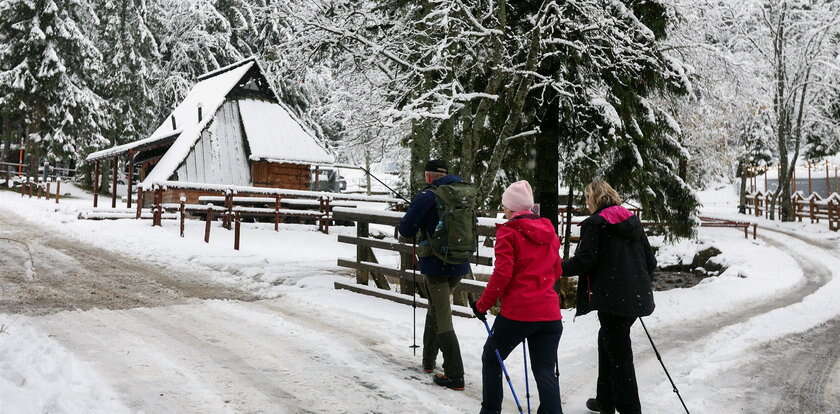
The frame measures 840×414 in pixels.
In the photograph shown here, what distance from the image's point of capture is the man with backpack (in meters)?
4.78

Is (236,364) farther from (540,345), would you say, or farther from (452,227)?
(540,345)

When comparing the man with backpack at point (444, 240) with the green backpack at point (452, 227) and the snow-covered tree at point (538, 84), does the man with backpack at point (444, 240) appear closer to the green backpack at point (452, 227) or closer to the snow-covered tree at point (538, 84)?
the green backpack at point (452, 227)

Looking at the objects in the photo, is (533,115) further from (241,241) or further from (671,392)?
(241,241)

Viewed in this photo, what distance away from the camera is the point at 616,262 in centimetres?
422

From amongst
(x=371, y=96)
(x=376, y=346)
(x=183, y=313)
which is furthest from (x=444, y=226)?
(x=371, y=96)

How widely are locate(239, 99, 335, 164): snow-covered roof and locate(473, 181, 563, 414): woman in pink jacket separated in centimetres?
2011

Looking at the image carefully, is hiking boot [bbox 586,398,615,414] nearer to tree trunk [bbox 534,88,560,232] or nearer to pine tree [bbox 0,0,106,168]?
tree trunk [bbox 534,88,560,232]

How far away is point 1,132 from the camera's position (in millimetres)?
39156

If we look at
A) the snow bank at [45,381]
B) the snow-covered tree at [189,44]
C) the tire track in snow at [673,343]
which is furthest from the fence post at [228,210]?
the snow-covered tree at [189,44]

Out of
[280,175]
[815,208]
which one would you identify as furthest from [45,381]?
[815,208]

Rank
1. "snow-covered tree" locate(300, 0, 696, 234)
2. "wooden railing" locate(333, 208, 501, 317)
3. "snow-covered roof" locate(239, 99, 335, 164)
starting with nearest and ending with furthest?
"wooden railing" locate(333, 208, 501, 317) < "snow-covered tree" locate(300, 0, 696, 234) < "snow-covered roof" locate(239, 99, 335, 164)

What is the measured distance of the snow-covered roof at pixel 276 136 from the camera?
2328cm

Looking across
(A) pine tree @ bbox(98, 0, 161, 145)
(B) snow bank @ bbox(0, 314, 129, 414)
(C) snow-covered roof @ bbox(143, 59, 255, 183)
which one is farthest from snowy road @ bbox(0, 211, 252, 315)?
(A) pine tree @ bbox(98, 0, 161, 145)

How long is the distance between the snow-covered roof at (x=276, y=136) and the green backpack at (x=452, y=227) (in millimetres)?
19049
